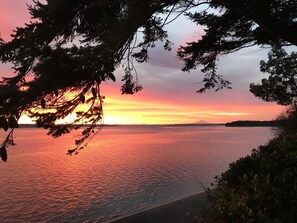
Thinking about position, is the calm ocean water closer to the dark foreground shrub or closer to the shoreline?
the shoreline

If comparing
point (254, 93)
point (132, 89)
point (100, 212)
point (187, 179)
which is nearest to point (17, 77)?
point (132, 89)

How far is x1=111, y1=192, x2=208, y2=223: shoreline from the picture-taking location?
9.77 m

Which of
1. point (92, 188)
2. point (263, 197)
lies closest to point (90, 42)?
point (263, 197)

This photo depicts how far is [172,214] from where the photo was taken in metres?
10.3

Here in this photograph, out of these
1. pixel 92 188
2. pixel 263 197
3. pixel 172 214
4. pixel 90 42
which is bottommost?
pixel 92 188

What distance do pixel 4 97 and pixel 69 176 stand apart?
16.1 metres

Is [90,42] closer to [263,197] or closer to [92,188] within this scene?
[263,197]

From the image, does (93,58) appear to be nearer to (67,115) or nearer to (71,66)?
(71,66)

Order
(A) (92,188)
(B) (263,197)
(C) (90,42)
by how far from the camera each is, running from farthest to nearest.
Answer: (A) (92,188) → (C) (90,42) → (B) (263,197)

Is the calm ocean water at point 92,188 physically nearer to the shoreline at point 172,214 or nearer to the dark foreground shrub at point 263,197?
the shoreline at point 172,214

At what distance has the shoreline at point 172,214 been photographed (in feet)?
32.1

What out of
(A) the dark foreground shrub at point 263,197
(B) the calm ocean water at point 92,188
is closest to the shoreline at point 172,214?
(B) the calm ocean water at point 92,188

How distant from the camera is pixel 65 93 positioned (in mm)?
7035

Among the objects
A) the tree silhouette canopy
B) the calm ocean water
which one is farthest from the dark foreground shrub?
the calm ocean water
